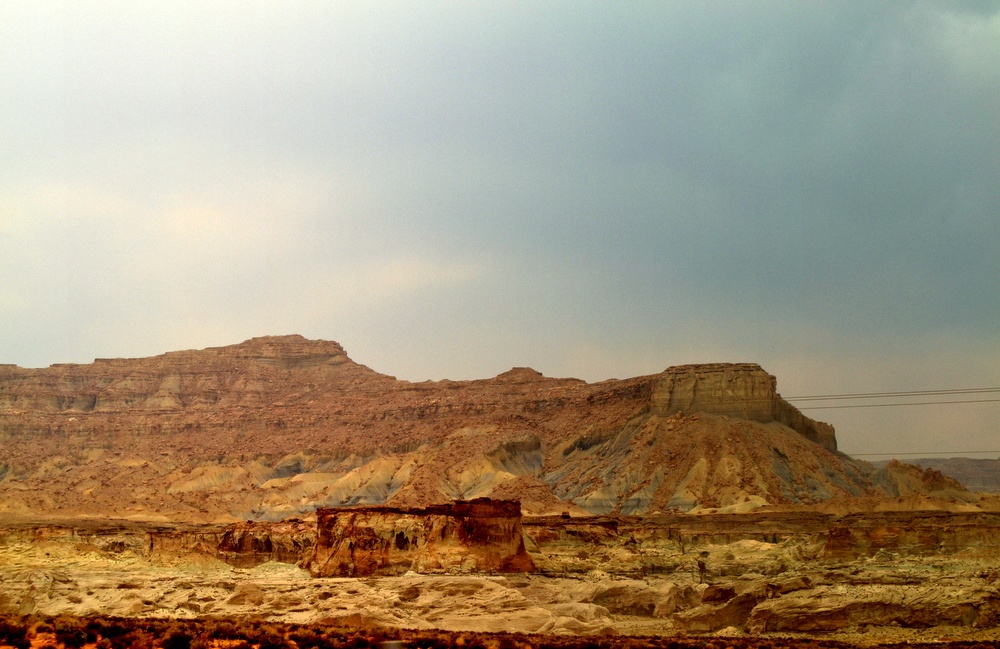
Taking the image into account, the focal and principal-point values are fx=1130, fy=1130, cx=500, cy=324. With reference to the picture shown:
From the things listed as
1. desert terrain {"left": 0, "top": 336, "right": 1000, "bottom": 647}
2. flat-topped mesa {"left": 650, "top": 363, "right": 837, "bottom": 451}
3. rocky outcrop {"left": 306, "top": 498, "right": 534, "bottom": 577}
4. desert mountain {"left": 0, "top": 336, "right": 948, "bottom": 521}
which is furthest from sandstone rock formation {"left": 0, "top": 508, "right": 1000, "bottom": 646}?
flat-topped mesa {"left": 650, "top": 363, "right": 837, "bottom": 451}

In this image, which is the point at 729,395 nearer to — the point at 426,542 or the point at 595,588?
the point at 426,542

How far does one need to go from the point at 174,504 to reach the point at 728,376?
223ft

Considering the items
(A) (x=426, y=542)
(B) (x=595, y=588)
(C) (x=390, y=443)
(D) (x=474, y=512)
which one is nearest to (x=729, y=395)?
(C) (x=390, y=443)

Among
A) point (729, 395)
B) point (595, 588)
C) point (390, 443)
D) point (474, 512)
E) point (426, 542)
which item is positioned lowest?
point (595, 588)

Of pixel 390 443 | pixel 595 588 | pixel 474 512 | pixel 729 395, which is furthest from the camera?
pixel 390 443

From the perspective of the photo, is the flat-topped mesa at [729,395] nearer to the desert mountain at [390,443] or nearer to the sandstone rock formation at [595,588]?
the desert mountain at [390,443]

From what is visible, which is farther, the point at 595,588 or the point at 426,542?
the point at 426,542

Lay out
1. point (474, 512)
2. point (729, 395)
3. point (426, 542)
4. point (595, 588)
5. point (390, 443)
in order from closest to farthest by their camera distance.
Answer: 1. point (595, 588)
2. point (426, 542)
3. point (474, 512)
4. point (729, 395)
5. point (390, 443)

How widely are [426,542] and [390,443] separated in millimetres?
97026

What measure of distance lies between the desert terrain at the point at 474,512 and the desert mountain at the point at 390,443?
1.29 ft

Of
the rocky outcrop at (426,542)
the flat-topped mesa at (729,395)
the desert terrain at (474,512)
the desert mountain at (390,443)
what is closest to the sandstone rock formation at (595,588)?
the desert terrain at (474,512)

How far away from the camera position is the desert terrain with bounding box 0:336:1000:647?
46562 mm

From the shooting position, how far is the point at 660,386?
5320 inches

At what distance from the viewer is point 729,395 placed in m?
130
